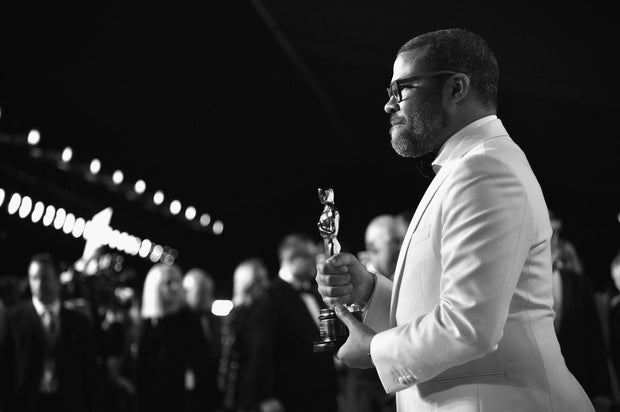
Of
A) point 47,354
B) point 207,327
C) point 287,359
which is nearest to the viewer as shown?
point 287,359

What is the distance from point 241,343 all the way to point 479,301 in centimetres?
714

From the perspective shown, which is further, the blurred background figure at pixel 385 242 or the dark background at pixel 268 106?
the dark background at pixel 268 106

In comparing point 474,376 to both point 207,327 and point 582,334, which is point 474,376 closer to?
point 582,334

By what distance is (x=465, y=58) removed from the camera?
8.62 feet

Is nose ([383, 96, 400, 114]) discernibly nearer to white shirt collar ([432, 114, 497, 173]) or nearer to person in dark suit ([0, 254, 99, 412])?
white shirt collar ([432, 114, 497, 173])

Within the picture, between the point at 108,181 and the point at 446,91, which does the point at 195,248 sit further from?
the point at 446,91

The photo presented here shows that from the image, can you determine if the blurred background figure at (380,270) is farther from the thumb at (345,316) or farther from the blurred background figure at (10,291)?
the blurred background figure at (10,291)

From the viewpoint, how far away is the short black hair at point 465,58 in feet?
8.60

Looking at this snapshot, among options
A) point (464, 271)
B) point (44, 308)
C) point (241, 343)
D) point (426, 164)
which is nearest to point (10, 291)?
point (44, 308)

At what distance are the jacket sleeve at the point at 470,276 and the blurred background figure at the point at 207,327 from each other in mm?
7937

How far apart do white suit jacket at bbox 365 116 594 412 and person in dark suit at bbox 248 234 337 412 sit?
471cm

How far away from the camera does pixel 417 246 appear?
96.9 inches

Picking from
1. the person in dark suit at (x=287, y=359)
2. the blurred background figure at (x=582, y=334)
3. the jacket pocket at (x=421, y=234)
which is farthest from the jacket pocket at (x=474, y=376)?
the person in dark suit at (x=287, y=359)

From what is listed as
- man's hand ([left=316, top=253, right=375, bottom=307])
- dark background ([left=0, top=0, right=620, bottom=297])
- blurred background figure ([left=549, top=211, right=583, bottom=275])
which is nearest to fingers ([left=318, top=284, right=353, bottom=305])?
man's hand ([left=316, top=253, right=375, bottom=307])
